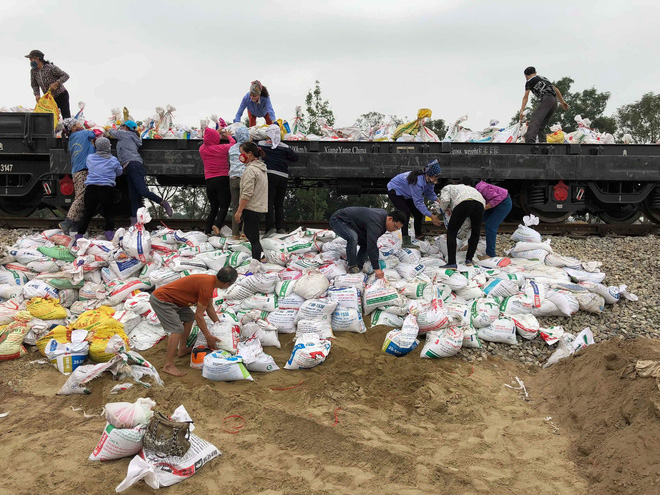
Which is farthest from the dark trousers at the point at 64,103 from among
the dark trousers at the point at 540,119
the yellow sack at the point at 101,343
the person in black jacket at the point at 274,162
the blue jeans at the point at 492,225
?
the dark trousers at the point at 540,119

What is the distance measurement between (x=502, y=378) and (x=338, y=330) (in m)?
1.45

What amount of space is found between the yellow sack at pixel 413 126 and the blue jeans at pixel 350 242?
98.4 inches

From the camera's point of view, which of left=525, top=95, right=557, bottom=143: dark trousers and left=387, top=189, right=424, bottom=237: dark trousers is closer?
left=387, top=189, right=424, bottom=237: dark trousers

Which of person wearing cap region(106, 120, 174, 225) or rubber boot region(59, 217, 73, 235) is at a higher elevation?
person wearing cap region(106, 120, 174, 225)

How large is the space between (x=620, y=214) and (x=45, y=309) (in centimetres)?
775

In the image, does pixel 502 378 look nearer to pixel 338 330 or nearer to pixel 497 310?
pixel 497 310

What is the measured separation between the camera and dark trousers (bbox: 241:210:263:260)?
16.8ft

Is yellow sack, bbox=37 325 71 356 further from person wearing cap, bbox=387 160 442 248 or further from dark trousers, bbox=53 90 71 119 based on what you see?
dark trousers, bbox=53 90 71 119

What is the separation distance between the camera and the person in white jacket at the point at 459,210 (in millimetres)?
5230

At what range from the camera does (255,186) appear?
506cm

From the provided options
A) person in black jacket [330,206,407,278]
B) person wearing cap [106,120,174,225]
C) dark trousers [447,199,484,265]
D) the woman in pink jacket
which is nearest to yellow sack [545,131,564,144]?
dark trousers [447,199,484,265]

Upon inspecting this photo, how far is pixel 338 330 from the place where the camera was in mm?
4473

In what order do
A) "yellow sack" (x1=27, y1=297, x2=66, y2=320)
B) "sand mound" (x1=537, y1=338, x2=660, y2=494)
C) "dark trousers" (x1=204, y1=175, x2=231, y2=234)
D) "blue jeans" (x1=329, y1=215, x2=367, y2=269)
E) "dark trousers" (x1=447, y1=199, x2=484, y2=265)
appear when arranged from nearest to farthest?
"sand mound" (x1=537, y1=338, x2=660, y2=494), "yellow sack" (x1=27, y1=297, x2=66, y2=320), "blue jeans" (x1=329, y1=215, x2=367, y2=269), "dark trousers" (x1=447, y1=199, x2=484, y2=265), "dark trousers" (x1=204, y1=175, x2=231, y2=234)

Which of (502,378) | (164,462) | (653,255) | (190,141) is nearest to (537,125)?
(653,255)
